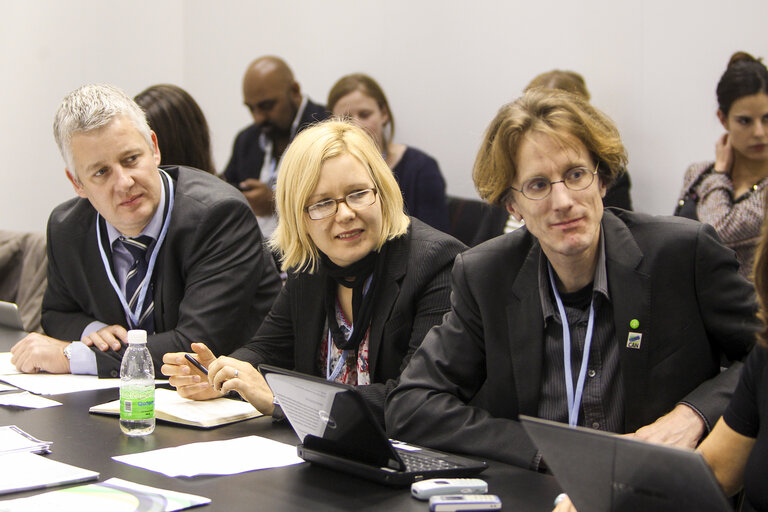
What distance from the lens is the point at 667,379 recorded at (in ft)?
6.39

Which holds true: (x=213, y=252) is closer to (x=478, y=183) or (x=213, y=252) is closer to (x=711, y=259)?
(x=478, y=183)

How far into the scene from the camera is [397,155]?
16.0ft

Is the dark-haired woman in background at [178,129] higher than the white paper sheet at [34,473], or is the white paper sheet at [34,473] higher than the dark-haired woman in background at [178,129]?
the dark-haired woman in background at [178,129]

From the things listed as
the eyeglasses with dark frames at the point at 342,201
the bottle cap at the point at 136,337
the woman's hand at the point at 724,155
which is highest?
the woman's hand at the point at 724,155

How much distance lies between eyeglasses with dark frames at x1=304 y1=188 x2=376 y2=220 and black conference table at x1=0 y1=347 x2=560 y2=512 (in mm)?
601

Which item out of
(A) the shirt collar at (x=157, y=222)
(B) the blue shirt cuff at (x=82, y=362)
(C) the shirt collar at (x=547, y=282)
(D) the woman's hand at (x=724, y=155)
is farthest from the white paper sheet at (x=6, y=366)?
(D) the woman's hand at (x=724, y=155)

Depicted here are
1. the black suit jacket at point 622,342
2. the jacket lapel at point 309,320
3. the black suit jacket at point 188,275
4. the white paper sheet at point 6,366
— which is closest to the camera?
the black suit jacket at point 622,342

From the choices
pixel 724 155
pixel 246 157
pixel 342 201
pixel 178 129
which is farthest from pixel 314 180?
pixel 246 157

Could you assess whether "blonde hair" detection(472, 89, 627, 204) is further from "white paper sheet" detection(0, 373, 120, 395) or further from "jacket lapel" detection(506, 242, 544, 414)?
"white paper sheet" detection(0, 373, 120, 395)

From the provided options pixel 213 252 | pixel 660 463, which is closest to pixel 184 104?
pixel 213 252

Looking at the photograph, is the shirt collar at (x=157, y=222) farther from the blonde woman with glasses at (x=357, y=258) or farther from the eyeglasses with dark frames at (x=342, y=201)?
the eyeglasses with dark frames at (x=342, y=201)

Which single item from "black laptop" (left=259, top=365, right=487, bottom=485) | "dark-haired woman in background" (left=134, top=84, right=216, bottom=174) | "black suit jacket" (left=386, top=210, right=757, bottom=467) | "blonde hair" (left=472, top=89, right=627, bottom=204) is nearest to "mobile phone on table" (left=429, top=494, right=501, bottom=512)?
"black laptop" (left=259, top=365, right=487, bottom=485)

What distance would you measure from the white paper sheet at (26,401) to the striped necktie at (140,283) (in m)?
0.58

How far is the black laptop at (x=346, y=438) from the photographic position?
1558 millimetres
